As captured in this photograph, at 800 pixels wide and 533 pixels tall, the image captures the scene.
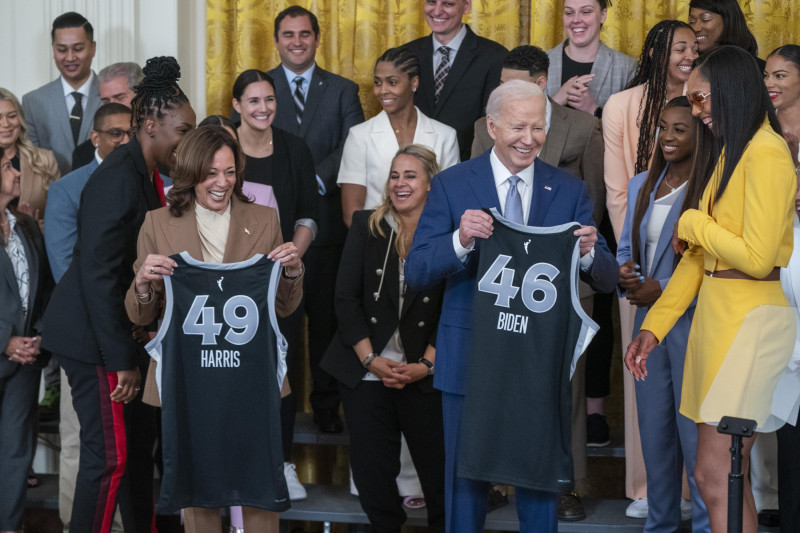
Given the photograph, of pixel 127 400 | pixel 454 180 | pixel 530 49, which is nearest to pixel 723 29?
pixel 530 49

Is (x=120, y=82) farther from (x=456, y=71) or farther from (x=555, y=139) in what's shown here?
(x=555, y=139)

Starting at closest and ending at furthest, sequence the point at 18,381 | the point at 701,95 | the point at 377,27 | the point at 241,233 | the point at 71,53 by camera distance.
Result: the point at 701,95, the point at 241,233, the point at 18,381, the point at 71,53, the point at 377,27

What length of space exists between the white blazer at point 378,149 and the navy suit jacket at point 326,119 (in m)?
0.37

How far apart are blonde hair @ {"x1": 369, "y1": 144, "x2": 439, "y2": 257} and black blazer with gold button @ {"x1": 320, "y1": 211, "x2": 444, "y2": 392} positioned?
30mm

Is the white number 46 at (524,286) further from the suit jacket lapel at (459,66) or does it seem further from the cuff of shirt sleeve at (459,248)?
the suit jacket lapel at (459,66)

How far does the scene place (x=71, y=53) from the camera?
18.2ft

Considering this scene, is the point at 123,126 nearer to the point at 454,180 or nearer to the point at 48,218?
the point at 48,218

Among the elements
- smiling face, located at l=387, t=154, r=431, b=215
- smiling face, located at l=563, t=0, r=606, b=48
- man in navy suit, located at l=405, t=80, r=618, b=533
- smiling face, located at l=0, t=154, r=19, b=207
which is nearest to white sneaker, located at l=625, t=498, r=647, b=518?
man in navy suit, located at l=405, t=80, r=618, b=533

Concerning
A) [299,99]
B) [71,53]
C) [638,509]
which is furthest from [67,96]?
[638,509]

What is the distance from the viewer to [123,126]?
477 centimetres

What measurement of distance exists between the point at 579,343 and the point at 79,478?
6.30ft

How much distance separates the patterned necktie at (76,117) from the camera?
5.55 m

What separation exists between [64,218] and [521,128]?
213cm

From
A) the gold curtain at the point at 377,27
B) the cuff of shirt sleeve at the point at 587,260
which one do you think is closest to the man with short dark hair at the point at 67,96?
the gold curtain at the point at 377,27
